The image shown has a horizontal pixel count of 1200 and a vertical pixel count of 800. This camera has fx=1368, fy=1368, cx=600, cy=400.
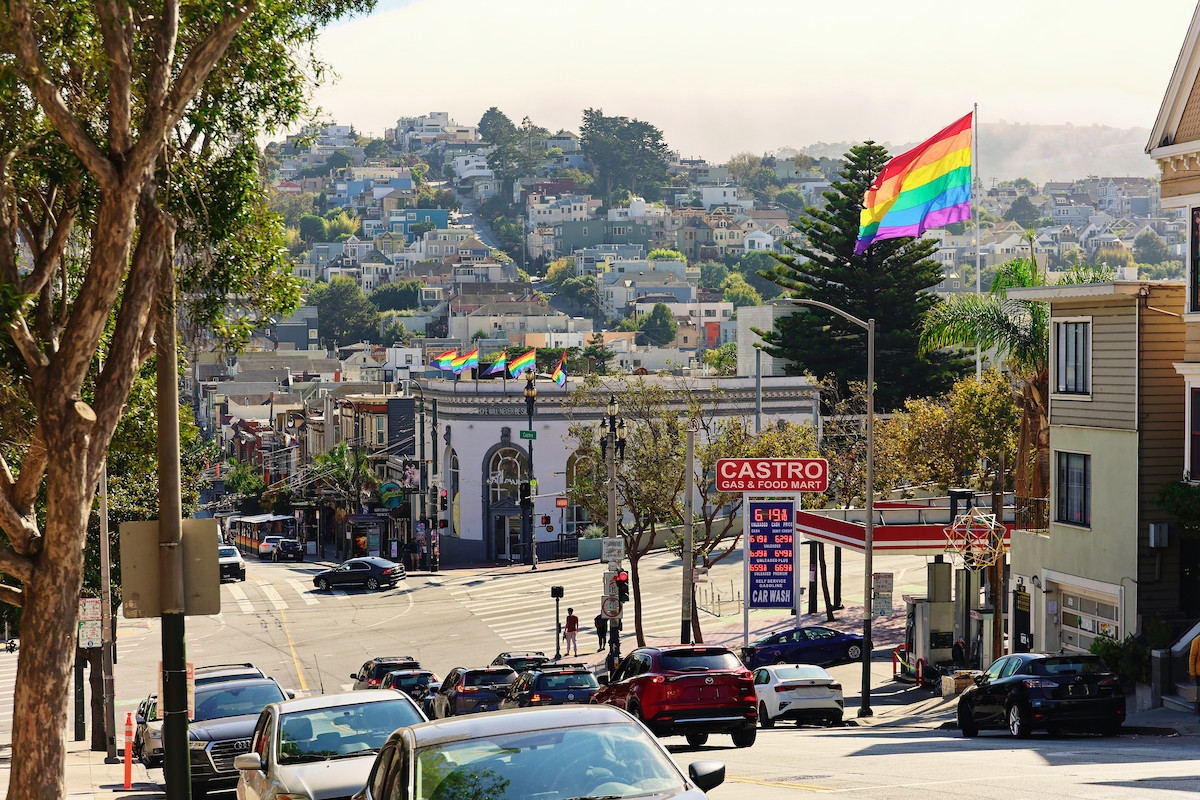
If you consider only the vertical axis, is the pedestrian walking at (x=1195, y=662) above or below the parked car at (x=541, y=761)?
below

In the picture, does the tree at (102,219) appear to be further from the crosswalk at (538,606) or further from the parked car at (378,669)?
the crosswalk at (538,606)

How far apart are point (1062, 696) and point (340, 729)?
1295 centimetres

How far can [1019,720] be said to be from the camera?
2231cm

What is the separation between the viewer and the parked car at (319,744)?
1259 cm

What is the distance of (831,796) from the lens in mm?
14320

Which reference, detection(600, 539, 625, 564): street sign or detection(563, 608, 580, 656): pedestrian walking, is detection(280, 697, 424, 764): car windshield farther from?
detection(563, 608, 580, 656): pedestrian walking

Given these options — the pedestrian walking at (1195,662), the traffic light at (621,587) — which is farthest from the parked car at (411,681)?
the pedestrian walking at (1195,662)

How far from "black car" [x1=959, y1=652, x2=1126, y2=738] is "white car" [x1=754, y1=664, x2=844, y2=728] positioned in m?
6.74

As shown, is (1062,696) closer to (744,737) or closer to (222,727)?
(744,737)

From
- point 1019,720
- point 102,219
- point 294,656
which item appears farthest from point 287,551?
point 102,219

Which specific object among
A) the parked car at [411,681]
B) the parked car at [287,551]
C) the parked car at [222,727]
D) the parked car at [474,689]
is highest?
the parked car at [222,727]

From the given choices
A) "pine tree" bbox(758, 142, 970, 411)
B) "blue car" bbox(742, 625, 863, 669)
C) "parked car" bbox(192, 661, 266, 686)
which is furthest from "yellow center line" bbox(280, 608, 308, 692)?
"pine tree" bbox(758, 142, 970, 411)

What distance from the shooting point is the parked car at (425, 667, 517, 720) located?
28188mm

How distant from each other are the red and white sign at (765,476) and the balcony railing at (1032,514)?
5.03 m
